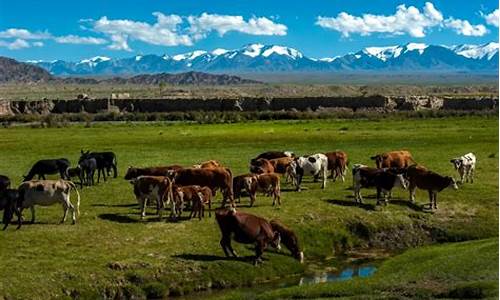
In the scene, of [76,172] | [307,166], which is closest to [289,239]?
[307,166]

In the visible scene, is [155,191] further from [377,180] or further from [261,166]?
[377,180]

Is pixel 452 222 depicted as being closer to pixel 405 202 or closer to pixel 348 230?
pixel 405 202

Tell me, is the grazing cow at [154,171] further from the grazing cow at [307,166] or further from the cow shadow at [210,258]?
the cow shadow at [210,258]

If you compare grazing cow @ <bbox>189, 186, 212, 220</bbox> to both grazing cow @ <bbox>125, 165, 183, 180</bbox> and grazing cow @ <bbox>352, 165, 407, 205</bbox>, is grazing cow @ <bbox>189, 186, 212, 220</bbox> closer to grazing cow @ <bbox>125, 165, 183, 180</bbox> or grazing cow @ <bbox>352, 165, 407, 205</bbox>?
grazing cow @ <bbox>125, 165, 183, 180</bbox>

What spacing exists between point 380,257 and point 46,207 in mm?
11989

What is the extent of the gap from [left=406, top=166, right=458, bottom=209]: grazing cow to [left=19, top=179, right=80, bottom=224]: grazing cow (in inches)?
506

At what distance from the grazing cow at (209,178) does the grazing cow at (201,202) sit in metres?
1.12

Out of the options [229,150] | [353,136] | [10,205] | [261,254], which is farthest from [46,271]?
[353,136]

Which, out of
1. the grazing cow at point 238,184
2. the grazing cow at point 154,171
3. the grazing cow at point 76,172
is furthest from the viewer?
the grazing cow at point 76,172

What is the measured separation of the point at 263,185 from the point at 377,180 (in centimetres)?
436

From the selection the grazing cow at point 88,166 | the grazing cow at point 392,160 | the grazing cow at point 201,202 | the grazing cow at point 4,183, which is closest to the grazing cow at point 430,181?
the grazing cow at point 392,160

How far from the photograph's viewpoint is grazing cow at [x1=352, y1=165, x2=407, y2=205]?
2848cm

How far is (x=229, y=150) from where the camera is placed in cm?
4934

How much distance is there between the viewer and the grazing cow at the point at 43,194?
24125mm
